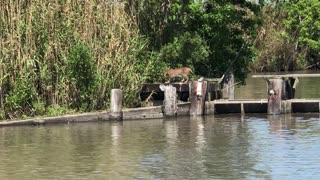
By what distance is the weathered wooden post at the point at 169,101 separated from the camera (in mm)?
23562

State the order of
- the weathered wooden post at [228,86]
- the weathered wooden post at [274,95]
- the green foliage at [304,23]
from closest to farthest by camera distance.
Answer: the weathered wooden post at [274,95] < the weathered wooden post at [228,86] < the green foliage at [304,23]

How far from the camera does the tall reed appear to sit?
22625mm

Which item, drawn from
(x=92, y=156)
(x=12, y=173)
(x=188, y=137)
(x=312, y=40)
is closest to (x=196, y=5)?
(x=188, y=137)

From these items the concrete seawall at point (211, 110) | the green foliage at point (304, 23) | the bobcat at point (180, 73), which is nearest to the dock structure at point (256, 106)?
the concrete seawall at point (211, 110)

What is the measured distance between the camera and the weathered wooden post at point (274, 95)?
23875mm

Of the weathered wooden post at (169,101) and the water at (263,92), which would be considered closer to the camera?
the weathered wooden post at (169,101)

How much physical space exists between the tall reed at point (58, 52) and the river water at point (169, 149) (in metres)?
1.42

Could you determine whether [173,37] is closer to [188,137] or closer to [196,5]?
[196,5]

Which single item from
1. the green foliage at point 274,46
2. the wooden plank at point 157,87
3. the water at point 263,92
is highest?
the green foliage at point 274,46

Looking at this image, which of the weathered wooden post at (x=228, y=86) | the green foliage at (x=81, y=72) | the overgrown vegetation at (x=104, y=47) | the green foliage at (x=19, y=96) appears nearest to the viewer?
the green foliage at (x=19, y=96)

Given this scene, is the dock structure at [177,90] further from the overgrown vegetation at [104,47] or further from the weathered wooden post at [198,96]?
the overgrown vegetation at [104,47]

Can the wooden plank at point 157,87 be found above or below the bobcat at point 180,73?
below

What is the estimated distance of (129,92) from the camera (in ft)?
79.5

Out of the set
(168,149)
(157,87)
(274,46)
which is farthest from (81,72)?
(274,46)
